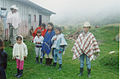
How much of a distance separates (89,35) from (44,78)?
2.01m

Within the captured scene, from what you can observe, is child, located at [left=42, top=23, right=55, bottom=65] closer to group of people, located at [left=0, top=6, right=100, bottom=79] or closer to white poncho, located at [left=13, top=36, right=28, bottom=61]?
group of people, located at [left=0, top=6, right=100, bottom=79]

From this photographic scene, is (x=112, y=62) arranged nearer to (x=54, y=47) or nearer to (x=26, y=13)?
(x=54, y=47)

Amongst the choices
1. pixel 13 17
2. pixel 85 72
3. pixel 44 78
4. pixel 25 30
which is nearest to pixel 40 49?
pixel 44 78

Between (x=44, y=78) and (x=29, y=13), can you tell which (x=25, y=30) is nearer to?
(x=29, y=13)

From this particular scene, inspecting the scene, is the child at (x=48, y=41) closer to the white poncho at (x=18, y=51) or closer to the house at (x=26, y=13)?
the white poncho at (x=18, y=51)

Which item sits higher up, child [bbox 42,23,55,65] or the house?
the house

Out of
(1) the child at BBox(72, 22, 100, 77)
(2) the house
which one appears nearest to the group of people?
(1) the child at BBox(72, 22, 100, 77)

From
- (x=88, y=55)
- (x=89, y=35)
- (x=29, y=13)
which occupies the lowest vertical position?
(x=88, y=55)

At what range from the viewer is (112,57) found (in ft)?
23.7

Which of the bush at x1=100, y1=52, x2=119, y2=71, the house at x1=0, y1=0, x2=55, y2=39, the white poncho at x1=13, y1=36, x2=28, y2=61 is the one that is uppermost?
the house at x1=0, y1=0, x2=55, y2=39

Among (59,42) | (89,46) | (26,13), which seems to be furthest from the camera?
(26,13)

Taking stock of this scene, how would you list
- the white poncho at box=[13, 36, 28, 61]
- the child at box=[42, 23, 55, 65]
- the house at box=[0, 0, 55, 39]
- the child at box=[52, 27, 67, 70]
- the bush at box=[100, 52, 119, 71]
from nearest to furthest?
the white poncho at box=[13, 36, 28, 61]
the child at box=[52, 27, 67, 70]
the child at box=[42, 23, 55, 65]
the bush at box=[100, 52, 119, 71]
the house at box=[0, 0, 55, 39]

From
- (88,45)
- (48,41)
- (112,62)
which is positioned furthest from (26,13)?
(88,45)

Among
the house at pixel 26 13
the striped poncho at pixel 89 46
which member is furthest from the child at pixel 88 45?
the house at pixel 26 13
